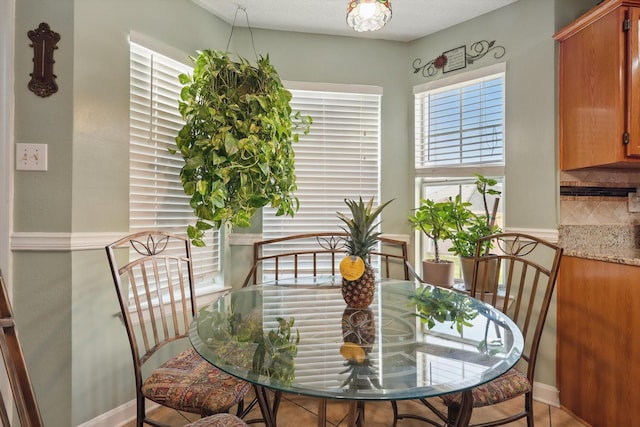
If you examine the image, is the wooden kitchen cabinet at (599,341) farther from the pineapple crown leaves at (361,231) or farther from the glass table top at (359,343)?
the pineapple crown leaves at (361,231)

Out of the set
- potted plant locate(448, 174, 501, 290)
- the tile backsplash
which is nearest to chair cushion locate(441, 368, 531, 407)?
potted plant locate(448, 174, 501, 290)

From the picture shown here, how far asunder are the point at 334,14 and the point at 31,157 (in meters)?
2.04

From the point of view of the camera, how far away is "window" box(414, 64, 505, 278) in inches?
101

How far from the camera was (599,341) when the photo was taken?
6.45 feet

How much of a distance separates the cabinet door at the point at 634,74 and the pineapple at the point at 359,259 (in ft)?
4.95

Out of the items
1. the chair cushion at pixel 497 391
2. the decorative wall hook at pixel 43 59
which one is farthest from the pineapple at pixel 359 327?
the decorative wall hook at pixel 43 59

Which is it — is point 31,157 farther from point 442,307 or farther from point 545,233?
point 545,233

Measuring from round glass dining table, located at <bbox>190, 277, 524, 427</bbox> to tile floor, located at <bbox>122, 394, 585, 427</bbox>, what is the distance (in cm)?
52

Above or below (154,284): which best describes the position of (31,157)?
above

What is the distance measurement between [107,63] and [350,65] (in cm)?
170

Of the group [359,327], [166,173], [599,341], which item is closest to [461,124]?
[599,341]

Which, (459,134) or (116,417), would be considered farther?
(459,134)

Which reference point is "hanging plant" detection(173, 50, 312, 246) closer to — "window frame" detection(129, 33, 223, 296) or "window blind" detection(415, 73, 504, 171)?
"window frame" detection(129, 33, 223, 296)

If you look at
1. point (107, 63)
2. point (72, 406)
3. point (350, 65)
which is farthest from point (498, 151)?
point (72, 406)
